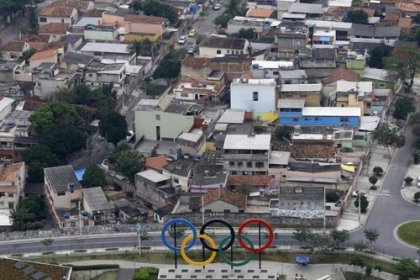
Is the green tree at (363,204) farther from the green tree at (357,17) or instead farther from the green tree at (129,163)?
the green tree at (357,17)

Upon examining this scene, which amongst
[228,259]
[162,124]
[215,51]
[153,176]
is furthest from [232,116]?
[228,259]

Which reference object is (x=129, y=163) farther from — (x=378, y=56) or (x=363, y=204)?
(x=378, y=56)

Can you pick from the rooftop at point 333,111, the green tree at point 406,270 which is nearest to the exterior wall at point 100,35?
the rooftop at point 333,111

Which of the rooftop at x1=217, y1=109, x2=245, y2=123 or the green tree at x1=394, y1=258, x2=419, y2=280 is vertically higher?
the rooftop at x1=217, y1=109, x2=245, y2=123

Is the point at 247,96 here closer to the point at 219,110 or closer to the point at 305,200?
the point at 219,110

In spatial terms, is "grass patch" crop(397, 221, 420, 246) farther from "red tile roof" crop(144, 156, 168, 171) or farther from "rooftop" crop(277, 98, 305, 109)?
"red tile roof" crop(144, 156, 168, 171)

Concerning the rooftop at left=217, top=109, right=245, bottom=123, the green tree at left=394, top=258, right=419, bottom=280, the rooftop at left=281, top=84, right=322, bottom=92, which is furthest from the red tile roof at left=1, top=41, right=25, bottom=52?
the green tree at left=394, top=258, right=419, bottom=280
